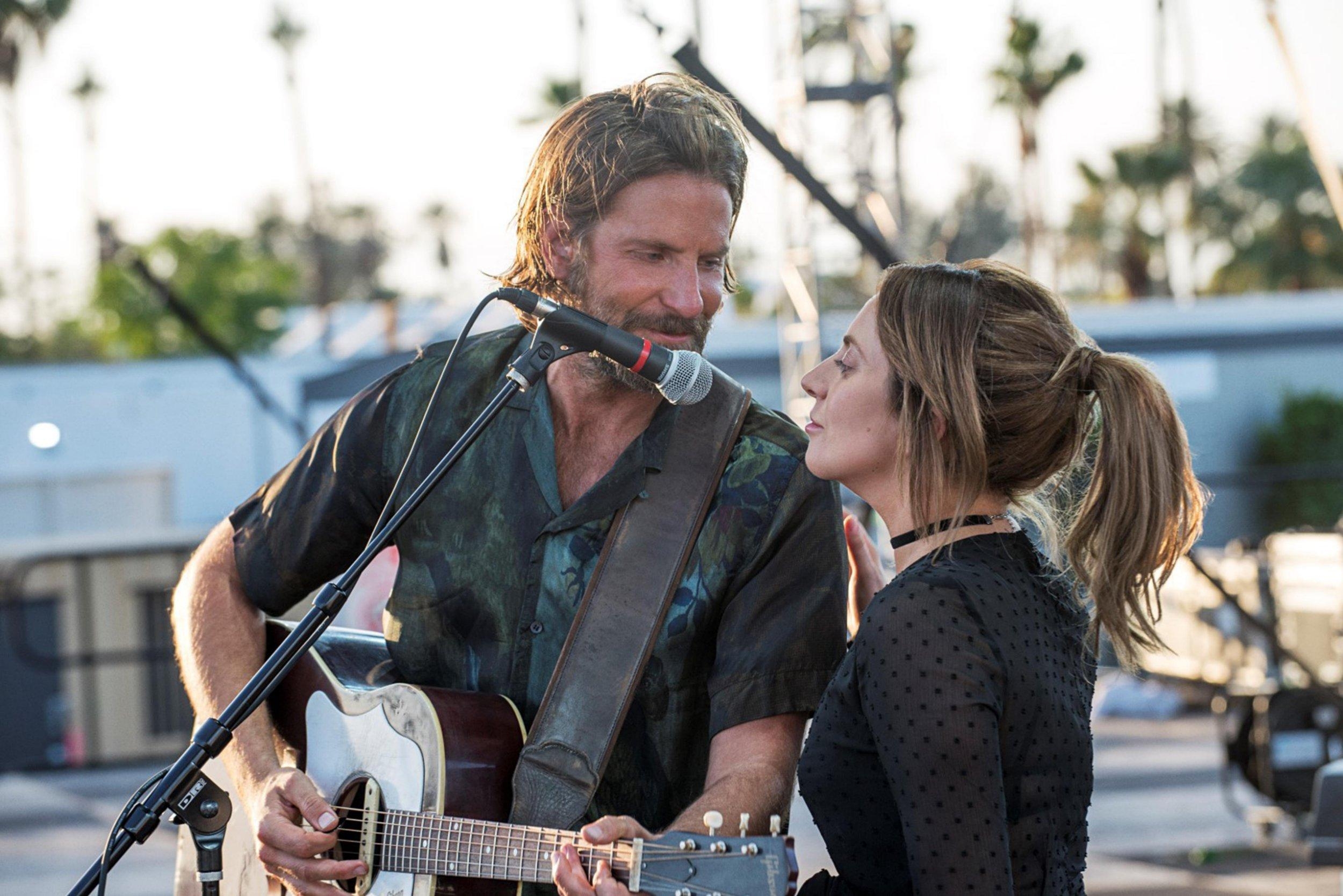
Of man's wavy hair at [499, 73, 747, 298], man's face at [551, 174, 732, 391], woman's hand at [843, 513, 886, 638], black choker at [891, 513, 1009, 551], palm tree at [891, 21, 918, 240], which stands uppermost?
palm tree at [891, 21, 918, 240]

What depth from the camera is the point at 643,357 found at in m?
2.31

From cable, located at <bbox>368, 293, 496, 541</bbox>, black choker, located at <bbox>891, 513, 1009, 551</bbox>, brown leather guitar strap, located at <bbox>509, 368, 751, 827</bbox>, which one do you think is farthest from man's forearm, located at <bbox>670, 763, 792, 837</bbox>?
cable, located at <bbox>368, 293, 496, 541</bbox>

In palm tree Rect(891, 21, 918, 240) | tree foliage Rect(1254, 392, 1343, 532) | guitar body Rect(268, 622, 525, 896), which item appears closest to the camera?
guitar body Rect(268, 622, 525, 896)

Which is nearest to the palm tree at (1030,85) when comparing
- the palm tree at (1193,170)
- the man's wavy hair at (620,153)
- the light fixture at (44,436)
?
the palm tree at (1193,170)

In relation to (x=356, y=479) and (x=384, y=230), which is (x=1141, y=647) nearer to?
(x=356, y=479)

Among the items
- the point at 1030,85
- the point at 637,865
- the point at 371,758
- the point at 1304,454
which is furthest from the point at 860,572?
the point at 1030,85

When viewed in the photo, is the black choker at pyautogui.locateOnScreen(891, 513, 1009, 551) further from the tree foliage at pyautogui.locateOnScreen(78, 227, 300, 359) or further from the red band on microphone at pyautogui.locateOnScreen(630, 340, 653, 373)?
the tree foliage at pyautogui.locateOnScreen(78, 227, 300, 359)

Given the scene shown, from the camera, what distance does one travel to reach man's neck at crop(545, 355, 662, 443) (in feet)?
9.18

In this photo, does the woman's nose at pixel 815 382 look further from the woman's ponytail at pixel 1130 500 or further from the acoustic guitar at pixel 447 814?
the acoustic guitar at pixel 447 814

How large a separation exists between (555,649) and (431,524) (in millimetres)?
369

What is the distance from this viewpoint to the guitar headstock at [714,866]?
2.11 meters

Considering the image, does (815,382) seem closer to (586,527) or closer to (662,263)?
(662,263)

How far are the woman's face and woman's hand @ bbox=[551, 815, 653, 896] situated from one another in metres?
0.64

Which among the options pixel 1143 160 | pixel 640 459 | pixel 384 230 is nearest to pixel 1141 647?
pixel 640 459
